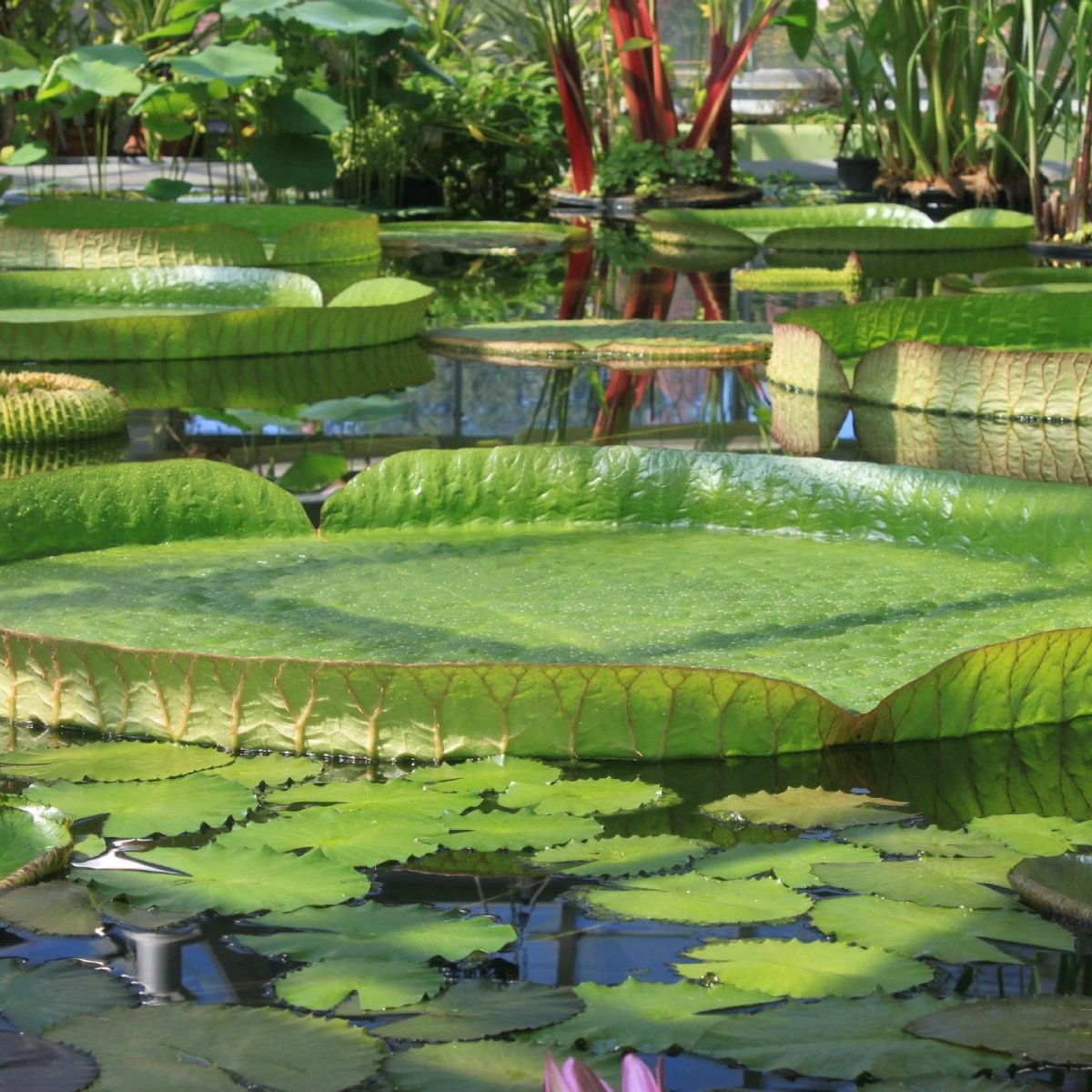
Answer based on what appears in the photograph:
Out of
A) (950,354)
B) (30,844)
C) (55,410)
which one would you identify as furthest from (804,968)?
(950,354)

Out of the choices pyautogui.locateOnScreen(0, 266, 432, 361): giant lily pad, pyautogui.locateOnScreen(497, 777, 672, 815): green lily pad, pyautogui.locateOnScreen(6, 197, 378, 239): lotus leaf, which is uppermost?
pyautogui.locateOnScreen(6, 197, 378, 239): lotus leaf

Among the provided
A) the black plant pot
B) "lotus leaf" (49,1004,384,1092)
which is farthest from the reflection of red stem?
the black plant pot

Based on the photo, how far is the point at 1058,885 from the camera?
1.06 meters

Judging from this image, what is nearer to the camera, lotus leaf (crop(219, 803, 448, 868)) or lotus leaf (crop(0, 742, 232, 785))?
lotus leaf (crop(219, 803, 448, 868))

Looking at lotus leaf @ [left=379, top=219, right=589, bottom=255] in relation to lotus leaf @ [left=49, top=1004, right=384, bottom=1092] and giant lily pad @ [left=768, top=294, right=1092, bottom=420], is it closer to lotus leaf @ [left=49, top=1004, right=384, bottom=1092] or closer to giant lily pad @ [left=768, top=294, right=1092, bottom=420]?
giant lily pad @ [left=768, top=294, right=1092, bottom=420]

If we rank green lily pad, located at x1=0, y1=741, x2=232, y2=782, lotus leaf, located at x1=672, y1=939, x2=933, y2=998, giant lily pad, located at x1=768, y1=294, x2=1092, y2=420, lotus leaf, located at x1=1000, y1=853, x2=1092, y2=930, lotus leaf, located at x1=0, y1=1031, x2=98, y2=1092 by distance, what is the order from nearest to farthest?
lotus leaf, located at x1=0, y1=1031, x2=98, y2=1092, lotus leaf, located at x1=672, y1=939, x2=933, y2=998, lotus leaf, located at x1=1000, y1=853, x2=1092, y2=930, green lily pad, located at x1=0, y1=741, x2=232, y2=782, giant lily pad, located at x1=768, y1=294, x2=1092, y2=420

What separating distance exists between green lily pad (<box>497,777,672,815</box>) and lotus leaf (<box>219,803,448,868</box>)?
0.08 meters

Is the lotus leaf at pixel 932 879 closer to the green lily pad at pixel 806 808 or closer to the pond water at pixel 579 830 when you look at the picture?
the pond water at pixel 579 830

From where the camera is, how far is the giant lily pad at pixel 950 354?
2.97 meters

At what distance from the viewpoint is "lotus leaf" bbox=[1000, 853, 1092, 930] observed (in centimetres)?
103

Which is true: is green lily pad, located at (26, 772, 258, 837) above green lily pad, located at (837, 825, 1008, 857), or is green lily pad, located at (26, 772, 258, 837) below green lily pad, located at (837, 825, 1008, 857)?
above

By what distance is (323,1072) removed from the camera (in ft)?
2.72

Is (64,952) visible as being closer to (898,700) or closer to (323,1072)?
(323,1072)

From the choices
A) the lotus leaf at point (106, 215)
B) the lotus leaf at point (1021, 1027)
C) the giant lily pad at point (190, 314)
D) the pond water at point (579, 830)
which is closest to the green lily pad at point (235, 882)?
the pond water at point (579, 830)
